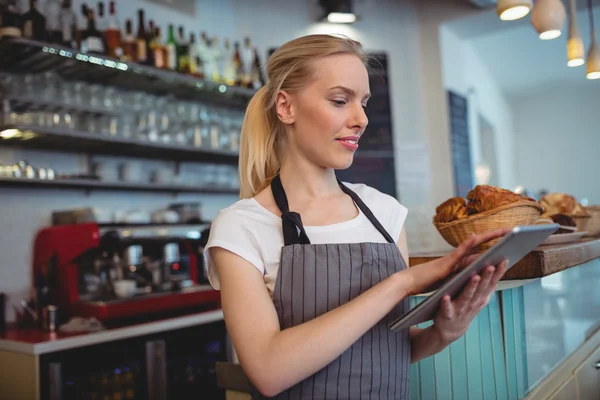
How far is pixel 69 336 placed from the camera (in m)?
2.38

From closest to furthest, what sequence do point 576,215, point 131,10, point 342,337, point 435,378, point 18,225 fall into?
point 342,337, point 435,378, point 576,215, point 18,225, point 131,10

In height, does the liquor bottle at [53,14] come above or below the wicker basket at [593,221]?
above

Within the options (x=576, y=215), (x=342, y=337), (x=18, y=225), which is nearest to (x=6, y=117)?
(x=18, y=225)

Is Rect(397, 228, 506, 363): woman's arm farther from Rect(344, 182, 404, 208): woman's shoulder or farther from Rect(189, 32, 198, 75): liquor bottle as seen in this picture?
Rect(189, 32, 198, 75): liquor bottle

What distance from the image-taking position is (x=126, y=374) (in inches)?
102

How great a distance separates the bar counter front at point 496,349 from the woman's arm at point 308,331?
0.43 metres

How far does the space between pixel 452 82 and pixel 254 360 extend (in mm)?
4437

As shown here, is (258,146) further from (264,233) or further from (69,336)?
(69,336)

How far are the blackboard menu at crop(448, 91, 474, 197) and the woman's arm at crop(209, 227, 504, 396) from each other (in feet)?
12.8

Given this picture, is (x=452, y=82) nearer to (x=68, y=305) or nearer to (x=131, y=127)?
(x=131, y=127)

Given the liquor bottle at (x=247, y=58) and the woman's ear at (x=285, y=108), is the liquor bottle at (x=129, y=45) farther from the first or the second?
the woman's ear at (x=285, y=108)

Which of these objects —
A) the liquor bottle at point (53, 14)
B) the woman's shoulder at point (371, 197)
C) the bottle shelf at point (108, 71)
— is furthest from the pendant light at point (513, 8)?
the liquor bottle at point (53, 14)

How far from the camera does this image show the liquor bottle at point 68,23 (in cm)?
285

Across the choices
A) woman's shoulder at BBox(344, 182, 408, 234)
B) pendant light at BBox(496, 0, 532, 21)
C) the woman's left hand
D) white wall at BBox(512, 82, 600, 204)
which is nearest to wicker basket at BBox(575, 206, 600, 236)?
pendant light at BBox(496, 0, 532, 21)
